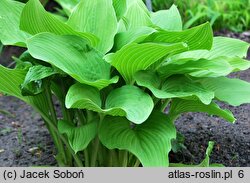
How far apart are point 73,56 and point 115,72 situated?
228 mm

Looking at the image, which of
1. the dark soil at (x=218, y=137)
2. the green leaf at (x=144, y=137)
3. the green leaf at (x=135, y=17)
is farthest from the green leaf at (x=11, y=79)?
the dark soil at (x=218, y=137)

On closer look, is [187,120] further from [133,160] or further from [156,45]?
[156,45]

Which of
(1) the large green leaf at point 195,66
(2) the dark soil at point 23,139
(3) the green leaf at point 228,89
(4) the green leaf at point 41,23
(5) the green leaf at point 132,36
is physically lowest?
(2) the dark soil at point 23,139

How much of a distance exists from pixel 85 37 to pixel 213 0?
2.73 metres

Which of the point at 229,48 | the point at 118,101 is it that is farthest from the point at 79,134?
the point at 229,48

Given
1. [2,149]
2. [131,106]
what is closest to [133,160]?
[131,106]

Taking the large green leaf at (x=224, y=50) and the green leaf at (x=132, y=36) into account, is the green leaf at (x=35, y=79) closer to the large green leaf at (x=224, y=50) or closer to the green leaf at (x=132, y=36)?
the green leaf at (x=132, y=36)

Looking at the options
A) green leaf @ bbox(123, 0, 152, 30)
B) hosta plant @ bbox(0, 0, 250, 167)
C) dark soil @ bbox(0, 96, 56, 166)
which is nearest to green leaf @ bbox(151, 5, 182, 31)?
hosta plant @ bbox(0, 0, 250, 167)

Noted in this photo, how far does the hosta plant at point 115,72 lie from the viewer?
5.56ft

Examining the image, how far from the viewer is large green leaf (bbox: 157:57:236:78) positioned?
1.82 metres

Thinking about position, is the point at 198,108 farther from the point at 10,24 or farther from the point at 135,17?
the point at 10,24

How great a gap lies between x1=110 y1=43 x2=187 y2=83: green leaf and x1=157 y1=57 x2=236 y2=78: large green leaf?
90mm

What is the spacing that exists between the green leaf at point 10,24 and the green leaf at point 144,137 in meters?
0.48

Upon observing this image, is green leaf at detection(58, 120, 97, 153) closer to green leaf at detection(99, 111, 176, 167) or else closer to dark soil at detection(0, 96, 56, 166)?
green leaf at detection(99, 111, 176, 167)
